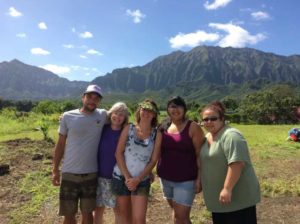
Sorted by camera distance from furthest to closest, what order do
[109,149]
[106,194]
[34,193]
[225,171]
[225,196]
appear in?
[34,193] → [106,194] → [109,149] → [225,171] → [225,196]

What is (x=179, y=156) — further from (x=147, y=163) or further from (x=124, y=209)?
(x=124, y=209)

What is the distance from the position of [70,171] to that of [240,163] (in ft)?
5.91

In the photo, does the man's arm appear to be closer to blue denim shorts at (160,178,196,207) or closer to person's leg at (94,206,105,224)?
person's leg at (94,206,105,224)

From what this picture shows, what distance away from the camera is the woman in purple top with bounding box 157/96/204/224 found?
3.56m

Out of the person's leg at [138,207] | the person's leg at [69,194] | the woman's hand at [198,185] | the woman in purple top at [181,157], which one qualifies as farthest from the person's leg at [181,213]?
the person's leg at [69,194]

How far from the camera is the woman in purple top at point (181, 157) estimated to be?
356 centimetres

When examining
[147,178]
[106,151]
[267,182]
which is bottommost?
[267,182]

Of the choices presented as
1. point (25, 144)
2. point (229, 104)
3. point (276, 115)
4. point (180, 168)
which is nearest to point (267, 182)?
point (180, 168)

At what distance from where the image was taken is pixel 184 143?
140 inches

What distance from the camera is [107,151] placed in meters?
3.77

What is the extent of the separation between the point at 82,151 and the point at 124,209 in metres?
0.73

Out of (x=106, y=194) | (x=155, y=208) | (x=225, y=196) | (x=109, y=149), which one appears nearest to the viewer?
(x=225, y=196)

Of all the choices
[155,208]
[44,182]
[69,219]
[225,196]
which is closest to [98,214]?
[69,219]

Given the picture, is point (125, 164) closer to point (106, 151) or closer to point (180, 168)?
point (106, 151)
